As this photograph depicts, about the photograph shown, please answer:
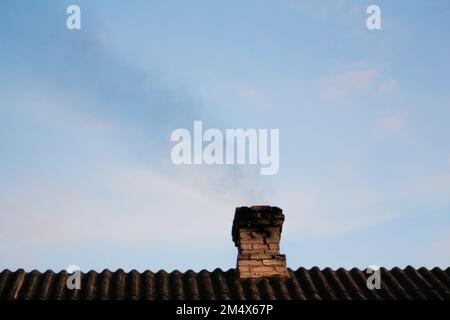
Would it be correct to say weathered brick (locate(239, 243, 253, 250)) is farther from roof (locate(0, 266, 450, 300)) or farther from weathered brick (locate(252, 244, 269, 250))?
roof (locate(0, 266, 450, 300))

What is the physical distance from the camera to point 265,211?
31.8 feet

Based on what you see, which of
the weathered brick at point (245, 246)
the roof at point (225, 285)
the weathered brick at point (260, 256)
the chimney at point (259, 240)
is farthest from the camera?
the weathered brick at point (245, 246)

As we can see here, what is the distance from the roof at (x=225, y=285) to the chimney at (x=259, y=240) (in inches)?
7.3

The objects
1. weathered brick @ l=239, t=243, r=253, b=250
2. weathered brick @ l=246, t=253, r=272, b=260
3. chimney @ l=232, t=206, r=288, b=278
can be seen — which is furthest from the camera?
weathered brick @ l=239, t=243, r=253, b=250

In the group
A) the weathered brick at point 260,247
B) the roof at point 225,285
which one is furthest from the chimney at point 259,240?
the roof at point 225,285

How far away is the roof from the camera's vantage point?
8.43m

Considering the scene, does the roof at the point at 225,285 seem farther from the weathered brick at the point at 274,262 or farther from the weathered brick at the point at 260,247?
the weathered brick at the point at 260,247

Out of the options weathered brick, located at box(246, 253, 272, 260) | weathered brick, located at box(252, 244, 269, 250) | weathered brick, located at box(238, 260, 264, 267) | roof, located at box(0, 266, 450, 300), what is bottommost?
roof, located at box(0, 266, 450, 300)

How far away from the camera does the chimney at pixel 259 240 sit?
366 inches

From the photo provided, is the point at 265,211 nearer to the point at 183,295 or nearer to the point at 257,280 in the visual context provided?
the point at 257,280

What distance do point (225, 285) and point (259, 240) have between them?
0.96 m

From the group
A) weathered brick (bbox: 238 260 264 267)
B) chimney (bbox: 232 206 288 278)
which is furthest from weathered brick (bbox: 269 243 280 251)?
weathered brick (bbox: 238 260 264 267)

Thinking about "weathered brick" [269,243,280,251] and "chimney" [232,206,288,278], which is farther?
"weathered brick" [269,243,280,251]

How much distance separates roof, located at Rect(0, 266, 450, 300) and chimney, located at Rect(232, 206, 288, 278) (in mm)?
186
